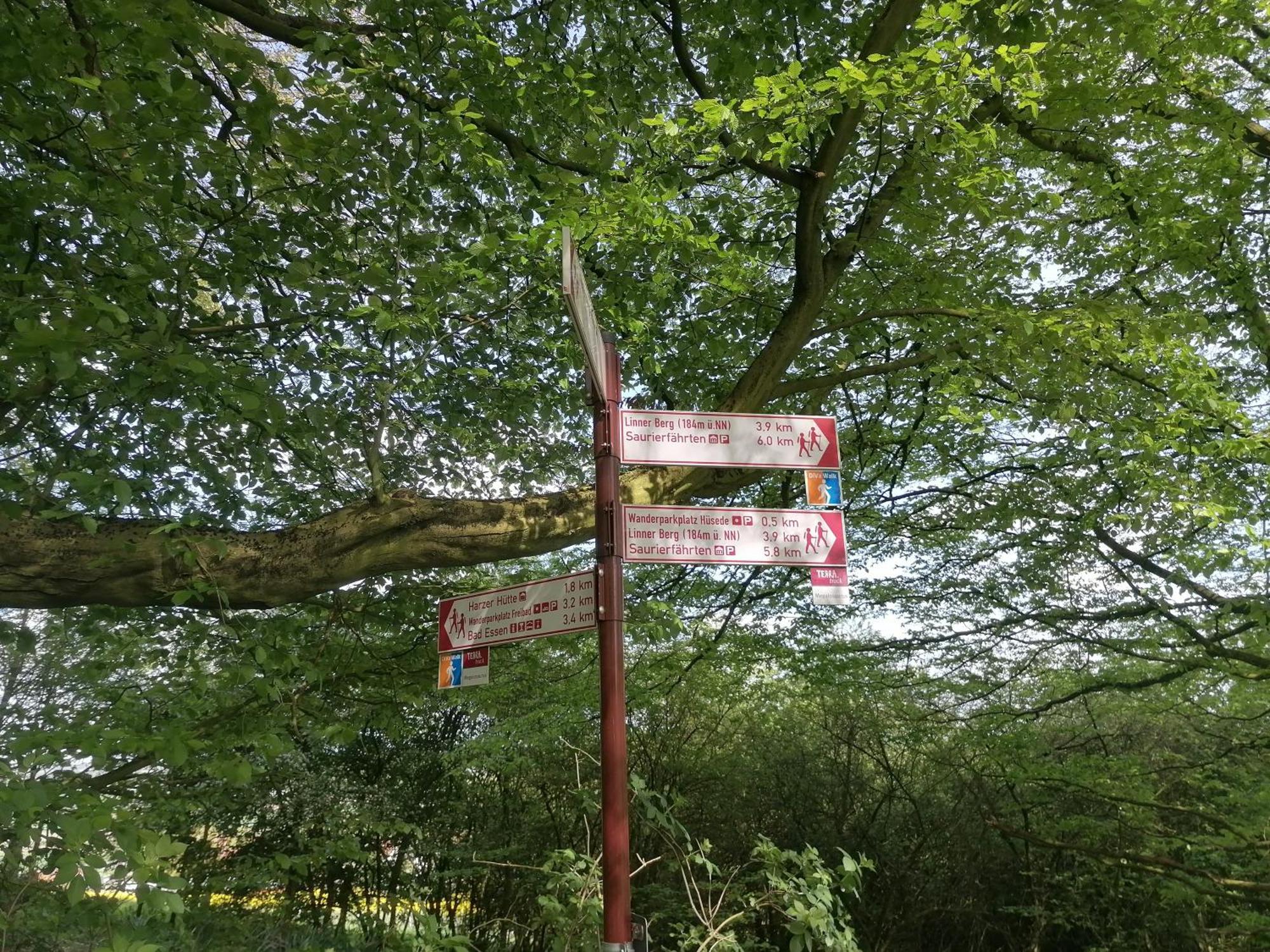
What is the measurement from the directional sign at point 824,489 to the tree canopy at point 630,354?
4.31ft

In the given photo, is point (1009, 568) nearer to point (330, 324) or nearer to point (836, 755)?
point (836, 755)

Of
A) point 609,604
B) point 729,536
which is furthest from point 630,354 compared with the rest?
point 609,604

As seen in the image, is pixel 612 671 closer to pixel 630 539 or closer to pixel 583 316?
pixel 630 539

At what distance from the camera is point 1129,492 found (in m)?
5.62

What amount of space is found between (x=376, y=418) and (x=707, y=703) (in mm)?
4989

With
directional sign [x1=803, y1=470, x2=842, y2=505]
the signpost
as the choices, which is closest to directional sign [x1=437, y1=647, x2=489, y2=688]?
the signpost

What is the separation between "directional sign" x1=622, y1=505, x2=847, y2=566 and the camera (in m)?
2.38

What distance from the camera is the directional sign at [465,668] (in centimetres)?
270

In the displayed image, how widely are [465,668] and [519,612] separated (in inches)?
13.4

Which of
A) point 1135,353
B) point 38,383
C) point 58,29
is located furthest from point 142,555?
point 1135,353

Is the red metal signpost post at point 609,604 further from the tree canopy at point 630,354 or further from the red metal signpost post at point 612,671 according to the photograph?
the tree canopy at point 630,354

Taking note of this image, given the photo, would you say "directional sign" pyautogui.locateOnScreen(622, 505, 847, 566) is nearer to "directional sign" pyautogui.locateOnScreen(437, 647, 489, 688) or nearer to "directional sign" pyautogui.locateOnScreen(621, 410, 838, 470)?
"directional sign" pyautogui.locateOnScreen(621, 410, 838, 470)

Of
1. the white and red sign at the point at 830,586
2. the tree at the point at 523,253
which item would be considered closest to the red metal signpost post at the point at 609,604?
the white and red sign at the point at 830,586

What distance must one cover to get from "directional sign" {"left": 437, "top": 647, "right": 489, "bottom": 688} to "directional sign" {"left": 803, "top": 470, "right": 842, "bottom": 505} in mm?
1162
